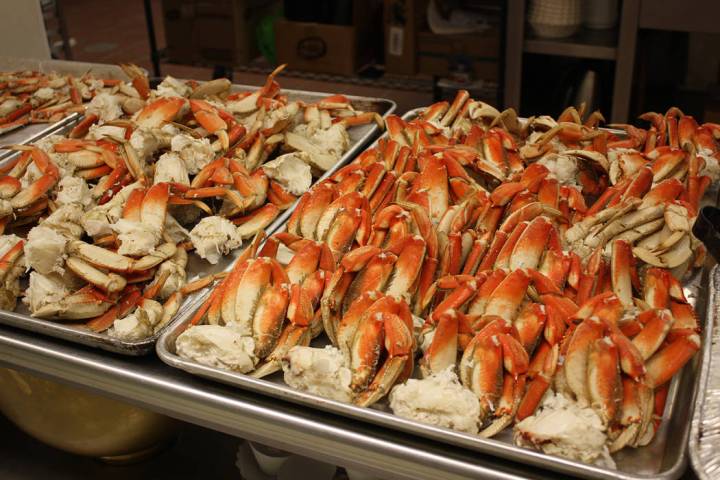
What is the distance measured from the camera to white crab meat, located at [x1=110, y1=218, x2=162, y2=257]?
5.45ft

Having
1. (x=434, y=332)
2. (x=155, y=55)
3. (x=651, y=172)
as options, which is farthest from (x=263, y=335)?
(x=155, y=55)

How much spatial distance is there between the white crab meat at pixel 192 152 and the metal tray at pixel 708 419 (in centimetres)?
132

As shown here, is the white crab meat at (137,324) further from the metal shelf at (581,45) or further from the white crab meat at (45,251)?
the metal shelf at (581,45)

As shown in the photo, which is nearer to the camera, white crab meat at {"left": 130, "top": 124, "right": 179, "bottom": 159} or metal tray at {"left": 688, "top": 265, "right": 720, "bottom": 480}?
metal tray at {"left": 688, "top": 265, "right": 720, "bottom": 480}

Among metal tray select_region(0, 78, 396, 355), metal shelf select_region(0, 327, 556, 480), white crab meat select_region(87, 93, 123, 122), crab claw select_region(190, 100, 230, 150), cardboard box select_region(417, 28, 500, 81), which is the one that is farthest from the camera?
cardboard box select_region(417, 28, 500, 81)

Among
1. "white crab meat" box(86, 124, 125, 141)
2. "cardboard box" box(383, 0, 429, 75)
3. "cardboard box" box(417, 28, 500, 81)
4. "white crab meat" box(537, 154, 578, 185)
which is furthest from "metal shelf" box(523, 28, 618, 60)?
"white crab meat" box(86, 124, 125, 141)

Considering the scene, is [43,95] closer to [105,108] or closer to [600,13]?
[105,108]

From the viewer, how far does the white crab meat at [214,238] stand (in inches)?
69.0

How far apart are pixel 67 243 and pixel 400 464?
2.95 ft

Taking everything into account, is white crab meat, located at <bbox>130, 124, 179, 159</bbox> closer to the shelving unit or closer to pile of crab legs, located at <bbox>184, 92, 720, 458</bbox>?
pile of crab legs, located at <bbox>184, 92, 720, 458</bbox>

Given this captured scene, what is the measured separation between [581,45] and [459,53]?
93 cm

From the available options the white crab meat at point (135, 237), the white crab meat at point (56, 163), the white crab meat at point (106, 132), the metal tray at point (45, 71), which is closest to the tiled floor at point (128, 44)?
the metal tray at point (45, 71)

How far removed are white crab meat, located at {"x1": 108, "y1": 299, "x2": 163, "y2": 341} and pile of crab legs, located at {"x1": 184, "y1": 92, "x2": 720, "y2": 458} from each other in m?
0.11

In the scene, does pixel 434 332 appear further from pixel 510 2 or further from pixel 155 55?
pixel 155 55
